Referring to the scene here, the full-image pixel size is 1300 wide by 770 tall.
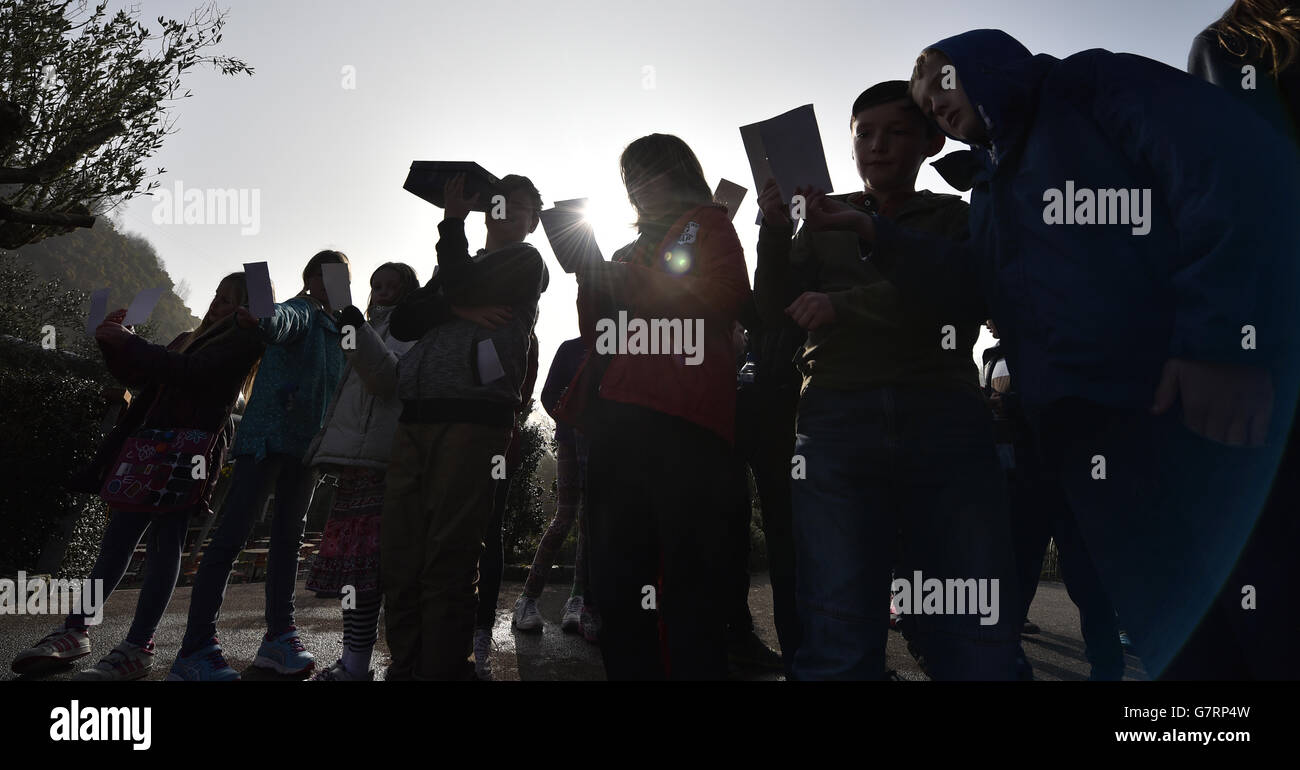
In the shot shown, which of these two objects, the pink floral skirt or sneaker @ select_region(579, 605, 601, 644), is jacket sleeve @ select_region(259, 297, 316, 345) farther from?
sneaker @ select_region(579, 605, 601, 644)

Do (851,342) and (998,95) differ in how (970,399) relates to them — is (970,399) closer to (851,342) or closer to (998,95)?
(851,342)

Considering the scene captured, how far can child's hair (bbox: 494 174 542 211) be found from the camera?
3004mm

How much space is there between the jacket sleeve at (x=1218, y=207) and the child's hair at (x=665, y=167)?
48.0 inches

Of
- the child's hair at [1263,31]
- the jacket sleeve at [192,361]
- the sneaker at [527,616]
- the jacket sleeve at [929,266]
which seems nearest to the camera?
the child's hair at [1263,31]

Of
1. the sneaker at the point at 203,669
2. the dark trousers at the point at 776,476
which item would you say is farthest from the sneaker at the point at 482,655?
the dark trousers at the point at 776,476

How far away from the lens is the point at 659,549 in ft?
6.24

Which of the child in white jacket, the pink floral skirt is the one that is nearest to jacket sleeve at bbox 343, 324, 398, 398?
the child in white jacket

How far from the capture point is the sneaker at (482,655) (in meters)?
3.06

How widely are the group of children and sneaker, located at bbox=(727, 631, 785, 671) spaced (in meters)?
0.82

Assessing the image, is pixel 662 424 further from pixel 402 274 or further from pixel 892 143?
pixel 402 274

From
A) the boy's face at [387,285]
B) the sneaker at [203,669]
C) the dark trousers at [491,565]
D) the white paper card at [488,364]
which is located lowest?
the sneaker at [203,669]

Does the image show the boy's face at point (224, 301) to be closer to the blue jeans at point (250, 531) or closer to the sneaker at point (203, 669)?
the blue jeans at point (250, 531)

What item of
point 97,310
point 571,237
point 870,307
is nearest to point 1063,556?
point 870,307
